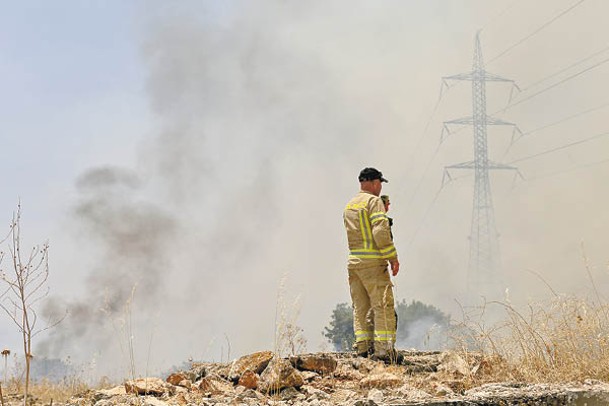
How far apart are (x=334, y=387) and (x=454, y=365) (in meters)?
1.55

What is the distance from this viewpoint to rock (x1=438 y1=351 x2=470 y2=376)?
7486mm

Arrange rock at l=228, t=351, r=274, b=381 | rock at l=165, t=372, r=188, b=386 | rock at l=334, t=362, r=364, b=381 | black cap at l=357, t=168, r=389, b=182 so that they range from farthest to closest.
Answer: black cap at l=357, t=168, r=389, b=182
rock at l=334, t=362, r=364, b=381
rock at l=228, t=351, r=274, b=381
rock at l=165, t=372, r=188, b=386

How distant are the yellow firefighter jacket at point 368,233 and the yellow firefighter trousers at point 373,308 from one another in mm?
133

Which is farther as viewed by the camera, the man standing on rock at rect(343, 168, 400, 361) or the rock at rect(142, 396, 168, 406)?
the man standing on rock at rect(343, 168, 400, 361)

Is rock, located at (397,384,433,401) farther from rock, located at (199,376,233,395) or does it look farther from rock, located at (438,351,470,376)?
rock, located at (199,376,233,395)

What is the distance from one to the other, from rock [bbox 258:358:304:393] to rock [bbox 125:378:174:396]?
89 cm

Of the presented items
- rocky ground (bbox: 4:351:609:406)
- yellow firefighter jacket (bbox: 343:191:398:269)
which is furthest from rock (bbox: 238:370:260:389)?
yellow firefighter jacket (bbox: 343:191:398:269)

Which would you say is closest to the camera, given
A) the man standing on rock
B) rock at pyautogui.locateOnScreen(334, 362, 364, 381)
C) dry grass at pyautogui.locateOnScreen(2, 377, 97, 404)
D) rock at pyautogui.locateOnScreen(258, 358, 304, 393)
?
rock at pyautogui.locateOnScreen(258, 358, 304, 393)

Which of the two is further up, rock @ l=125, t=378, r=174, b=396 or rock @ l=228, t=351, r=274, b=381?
rock @ l=228, t=351, r=274, b=381

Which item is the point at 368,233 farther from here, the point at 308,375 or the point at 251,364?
the point at 251,364

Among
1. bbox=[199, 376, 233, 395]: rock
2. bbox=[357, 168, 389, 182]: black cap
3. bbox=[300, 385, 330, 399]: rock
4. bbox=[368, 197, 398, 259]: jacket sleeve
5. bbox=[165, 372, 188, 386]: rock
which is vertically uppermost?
bbox=[357, 168, 389, 182]: black cap

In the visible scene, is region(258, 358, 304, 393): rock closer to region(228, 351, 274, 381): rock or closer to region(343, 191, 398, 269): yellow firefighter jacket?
region(228, 351, 274, 381): rock

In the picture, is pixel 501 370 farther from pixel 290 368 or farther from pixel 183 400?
pixel 183 400

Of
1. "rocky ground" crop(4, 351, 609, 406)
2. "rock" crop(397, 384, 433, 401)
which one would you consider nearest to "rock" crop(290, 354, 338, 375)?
"rocky ground" crop(4, 351, 609, 406)
